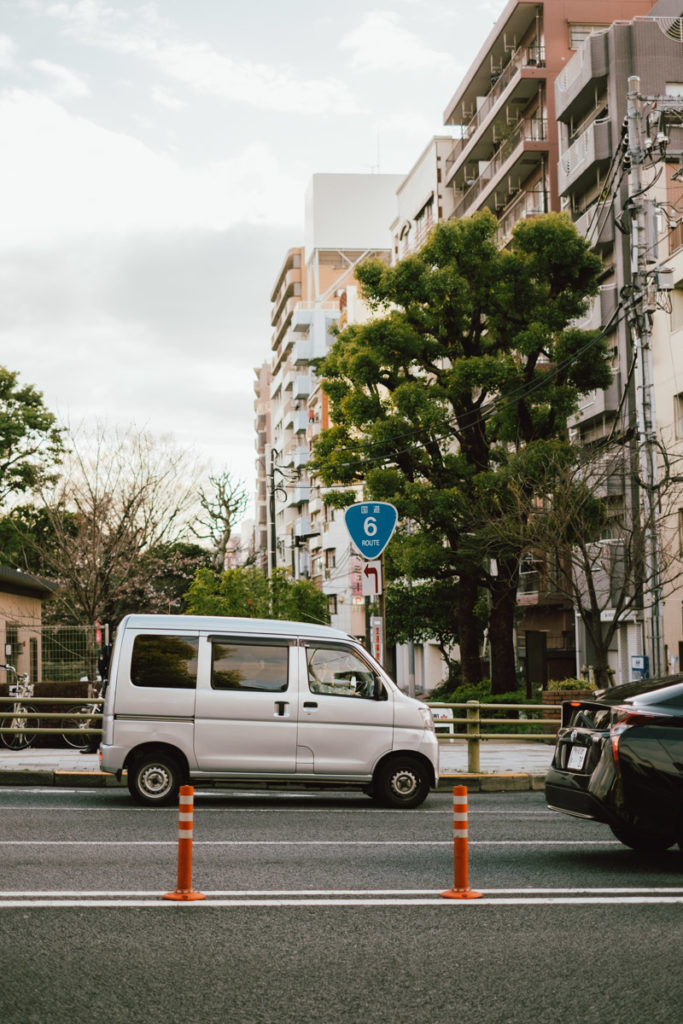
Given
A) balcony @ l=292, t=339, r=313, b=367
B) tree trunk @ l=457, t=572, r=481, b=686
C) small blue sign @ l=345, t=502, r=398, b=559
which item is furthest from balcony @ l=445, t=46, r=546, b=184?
small blue sign @ l=345, t=502, r=398, b=559

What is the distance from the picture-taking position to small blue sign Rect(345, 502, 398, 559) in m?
16.5

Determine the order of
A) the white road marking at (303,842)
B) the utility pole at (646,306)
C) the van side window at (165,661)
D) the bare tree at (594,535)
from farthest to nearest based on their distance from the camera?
the bare tree at (594,535), the utility pole at (646,306), the van side window at (165,661), the white road marking at (303,842)

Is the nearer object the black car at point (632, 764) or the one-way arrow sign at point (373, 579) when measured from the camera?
the black car at point (632, 764)

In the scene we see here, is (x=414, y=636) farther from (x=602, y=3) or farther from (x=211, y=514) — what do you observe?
(x=602, y=3)

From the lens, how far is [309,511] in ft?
281

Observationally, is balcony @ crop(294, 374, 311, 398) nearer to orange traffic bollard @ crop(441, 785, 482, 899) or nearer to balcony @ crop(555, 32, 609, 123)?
balcony @ crop(555, 32, 609, 123)

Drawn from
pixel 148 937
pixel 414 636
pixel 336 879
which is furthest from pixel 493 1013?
pixel 414 636

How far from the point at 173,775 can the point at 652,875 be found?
20.1 feet

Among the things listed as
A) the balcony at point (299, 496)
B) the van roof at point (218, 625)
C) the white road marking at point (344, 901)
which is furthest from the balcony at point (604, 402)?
the balcony at point (299, 496)

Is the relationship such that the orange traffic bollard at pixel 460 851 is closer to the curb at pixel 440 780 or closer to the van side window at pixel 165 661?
the van side window at pixel 165 661

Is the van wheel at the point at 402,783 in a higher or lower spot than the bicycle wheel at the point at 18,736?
lower

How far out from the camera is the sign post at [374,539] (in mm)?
16438

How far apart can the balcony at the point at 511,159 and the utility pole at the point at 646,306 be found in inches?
855

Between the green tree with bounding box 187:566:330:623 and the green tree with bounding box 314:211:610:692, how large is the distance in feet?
53.8
